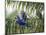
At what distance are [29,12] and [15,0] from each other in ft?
1.03

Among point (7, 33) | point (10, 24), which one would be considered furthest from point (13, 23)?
point (7, 33)

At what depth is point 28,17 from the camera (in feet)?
5.06

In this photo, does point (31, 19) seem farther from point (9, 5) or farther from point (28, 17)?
point (9, 5)

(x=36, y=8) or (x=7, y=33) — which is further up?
(x=36, y=8)

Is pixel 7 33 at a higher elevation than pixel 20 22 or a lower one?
lower

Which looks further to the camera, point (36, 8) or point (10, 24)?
point (36, 8)

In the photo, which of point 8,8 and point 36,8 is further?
point 36,8

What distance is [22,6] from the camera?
153 cm

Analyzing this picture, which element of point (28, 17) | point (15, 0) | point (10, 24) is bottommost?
point (10, 24)
